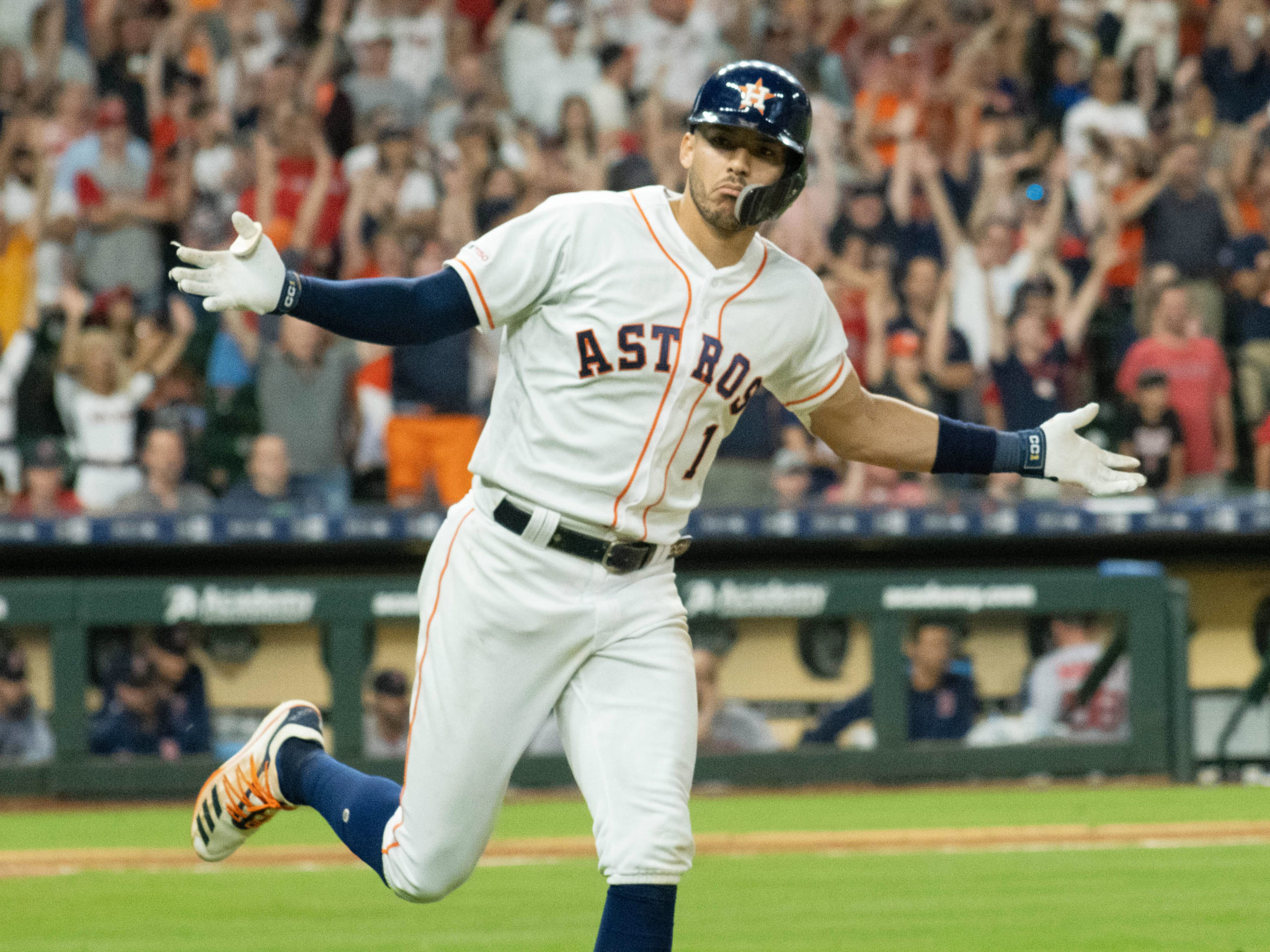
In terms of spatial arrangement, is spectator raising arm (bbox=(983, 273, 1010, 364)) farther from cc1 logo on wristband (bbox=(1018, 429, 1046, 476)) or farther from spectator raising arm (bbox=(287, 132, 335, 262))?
cc1 logo on wristband (bbox=(1018, 429, 1046, 476))

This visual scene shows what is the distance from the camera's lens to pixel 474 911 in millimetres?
5602

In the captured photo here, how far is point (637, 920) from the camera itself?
320cm

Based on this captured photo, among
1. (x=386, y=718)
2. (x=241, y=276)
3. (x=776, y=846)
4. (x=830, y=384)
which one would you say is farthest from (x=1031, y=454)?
(x=386, y=718)

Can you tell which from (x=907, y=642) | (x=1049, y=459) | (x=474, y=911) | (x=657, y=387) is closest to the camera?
(x=657, y=387)

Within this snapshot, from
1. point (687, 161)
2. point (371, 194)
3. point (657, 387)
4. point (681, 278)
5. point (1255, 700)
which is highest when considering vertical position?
point (371, 194)

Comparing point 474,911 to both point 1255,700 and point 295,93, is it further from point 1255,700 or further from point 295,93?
point 295,93

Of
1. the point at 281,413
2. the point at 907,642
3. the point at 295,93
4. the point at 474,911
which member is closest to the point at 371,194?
the point at 295,93

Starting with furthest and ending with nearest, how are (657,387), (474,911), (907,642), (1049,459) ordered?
(907,642), (474,911), (1049,459), (657,387)

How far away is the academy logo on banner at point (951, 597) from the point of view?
889 centimetres

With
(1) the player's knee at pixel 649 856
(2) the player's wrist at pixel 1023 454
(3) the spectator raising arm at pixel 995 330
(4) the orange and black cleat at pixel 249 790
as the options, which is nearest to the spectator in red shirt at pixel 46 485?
(4) the orange and black cleat at pixel 249 790

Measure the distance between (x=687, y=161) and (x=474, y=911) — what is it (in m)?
2.92

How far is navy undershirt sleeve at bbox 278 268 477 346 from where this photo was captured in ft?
10.8

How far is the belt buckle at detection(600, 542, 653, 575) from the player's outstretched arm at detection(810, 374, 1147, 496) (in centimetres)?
59

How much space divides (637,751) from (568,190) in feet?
24.4
